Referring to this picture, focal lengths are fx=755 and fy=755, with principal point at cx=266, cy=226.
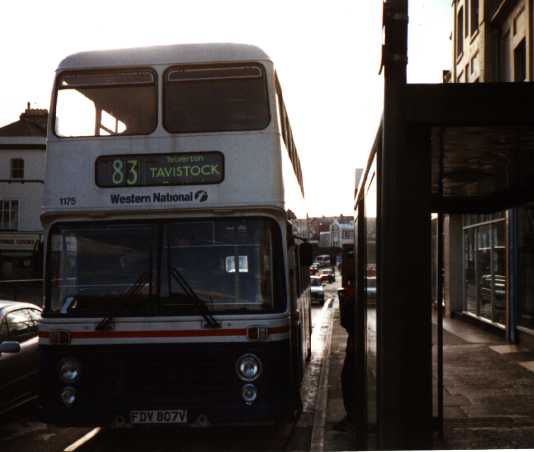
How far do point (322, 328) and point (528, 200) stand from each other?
1952cm

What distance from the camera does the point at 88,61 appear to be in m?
8.00

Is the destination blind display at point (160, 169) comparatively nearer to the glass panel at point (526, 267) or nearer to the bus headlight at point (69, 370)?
the bus headlight at point (69, 370)

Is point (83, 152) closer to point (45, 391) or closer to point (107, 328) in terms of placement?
point (107, 328)

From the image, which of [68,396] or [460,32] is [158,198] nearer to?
[68,396]

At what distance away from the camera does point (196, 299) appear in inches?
294

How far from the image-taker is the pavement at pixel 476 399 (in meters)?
8.09

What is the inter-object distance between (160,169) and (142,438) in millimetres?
3221

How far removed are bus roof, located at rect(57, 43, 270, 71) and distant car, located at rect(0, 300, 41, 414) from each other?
3224mm

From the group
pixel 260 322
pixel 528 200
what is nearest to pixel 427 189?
pixel 528 200

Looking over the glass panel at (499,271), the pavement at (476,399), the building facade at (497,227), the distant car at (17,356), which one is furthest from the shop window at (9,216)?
the distant car at (17,356)

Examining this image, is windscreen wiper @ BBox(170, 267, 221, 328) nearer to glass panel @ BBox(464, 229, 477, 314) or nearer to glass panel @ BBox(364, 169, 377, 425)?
glass panel @ BBox(364, 169, 377, 425)

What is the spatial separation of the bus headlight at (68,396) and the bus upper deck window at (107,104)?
2604 millimetres

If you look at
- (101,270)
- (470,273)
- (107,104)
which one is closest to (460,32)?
(470,273)

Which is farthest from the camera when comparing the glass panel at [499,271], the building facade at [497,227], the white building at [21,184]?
the white building at [21,184]
